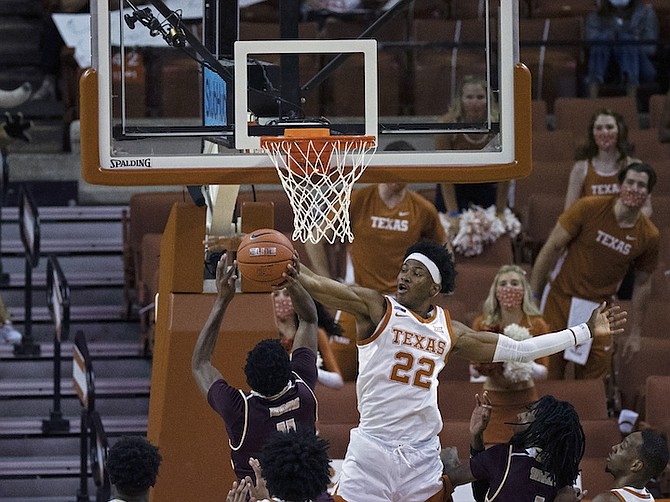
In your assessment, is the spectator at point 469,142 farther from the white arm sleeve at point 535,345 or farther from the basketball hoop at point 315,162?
the white arm sleeve at point 535,345

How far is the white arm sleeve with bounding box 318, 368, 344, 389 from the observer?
24.3ft

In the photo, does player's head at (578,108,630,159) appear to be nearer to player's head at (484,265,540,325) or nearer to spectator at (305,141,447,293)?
spectator at (305,141,447,293)

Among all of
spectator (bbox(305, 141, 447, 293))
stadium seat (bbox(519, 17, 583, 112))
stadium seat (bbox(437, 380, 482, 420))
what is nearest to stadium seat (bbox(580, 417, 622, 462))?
stadium seat (bbox(437, 380, 482, 420))

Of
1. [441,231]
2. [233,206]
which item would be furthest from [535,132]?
[233,206]

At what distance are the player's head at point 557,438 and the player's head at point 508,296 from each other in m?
1.96

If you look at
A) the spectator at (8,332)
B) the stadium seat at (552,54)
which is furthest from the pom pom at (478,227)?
the spectator at (8,332)

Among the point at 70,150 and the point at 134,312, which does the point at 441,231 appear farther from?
the point at 70,150

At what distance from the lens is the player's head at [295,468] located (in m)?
4.71

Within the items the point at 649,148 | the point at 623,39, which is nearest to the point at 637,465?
the point at 649,148

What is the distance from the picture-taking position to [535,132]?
10445mm

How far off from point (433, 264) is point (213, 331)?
0.95 meters

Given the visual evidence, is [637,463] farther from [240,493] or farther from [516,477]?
[240,493]

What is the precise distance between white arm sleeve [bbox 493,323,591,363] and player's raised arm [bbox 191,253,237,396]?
3.96ft

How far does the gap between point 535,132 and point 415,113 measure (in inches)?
37.1
